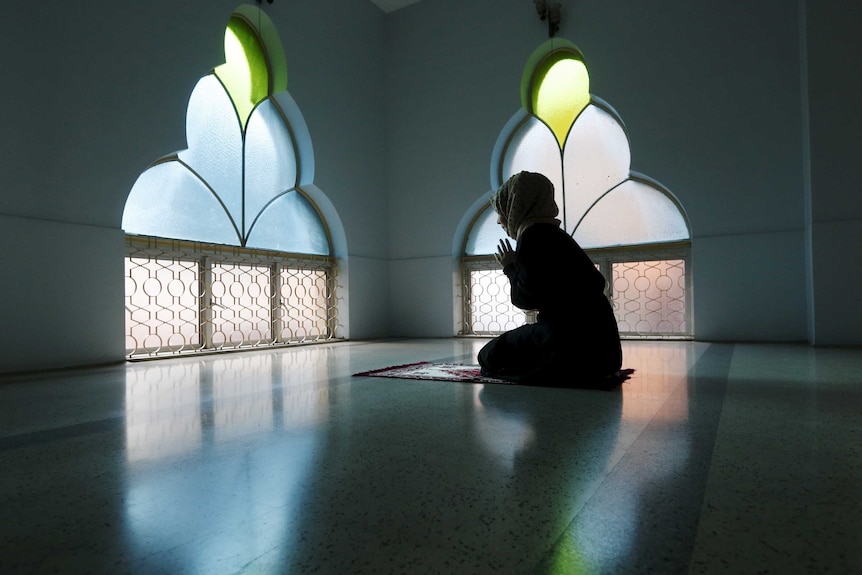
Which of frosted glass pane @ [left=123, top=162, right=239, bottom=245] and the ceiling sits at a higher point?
the ceiling

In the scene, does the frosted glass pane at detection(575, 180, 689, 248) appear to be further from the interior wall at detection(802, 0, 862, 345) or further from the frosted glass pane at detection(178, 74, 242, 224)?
the frosted glass pane at detection(178, 74, 242, 224)

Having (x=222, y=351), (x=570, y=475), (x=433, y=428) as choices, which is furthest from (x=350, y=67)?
(x=570, y=475)

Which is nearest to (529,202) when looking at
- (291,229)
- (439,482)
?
(439,482)

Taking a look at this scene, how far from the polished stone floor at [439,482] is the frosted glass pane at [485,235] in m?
4.58

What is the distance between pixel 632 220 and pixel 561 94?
1.87 meters

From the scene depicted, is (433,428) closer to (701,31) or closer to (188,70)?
(188,70)

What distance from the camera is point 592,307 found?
9.02 feet

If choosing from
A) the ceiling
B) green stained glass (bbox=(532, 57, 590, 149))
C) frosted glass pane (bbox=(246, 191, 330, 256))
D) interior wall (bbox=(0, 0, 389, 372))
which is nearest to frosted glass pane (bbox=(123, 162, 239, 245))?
interior wall (bbox=(0, 0, 389, 372))

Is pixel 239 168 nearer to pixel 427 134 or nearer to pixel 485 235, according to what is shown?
pixel 427 134

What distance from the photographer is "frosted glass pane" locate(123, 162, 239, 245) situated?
15.1 ft

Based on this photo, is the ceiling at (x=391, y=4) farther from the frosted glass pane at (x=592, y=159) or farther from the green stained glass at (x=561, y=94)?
the frosted glass pane at (x=592, y=159)

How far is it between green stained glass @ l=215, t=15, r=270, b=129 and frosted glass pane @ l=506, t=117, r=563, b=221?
3141 millimetres

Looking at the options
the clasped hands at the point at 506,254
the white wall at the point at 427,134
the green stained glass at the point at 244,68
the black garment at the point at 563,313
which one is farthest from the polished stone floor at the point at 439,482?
the green stained glass at the point at 244,68

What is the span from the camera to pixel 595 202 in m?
6.35
